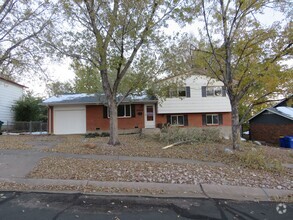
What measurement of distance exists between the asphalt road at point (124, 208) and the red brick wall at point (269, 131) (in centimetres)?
1900

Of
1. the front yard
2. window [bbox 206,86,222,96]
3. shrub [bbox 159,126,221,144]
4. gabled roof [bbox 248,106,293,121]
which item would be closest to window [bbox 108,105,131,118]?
window [bbox 206,86,222,96]

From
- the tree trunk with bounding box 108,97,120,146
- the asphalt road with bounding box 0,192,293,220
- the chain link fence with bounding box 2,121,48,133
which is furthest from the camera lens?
the chain link fence with bounding box 2,121,48,133

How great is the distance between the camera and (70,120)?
23188mm

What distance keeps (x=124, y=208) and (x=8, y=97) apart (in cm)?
2754

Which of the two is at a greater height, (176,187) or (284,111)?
(284,111)

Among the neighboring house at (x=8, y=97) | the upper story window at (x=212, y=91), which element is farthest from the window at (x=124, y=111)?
the neighboring house at (x=8, y=97)

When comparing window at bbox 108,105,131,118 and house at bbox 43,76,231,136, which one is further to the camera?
window at bbox 108,105,131,118

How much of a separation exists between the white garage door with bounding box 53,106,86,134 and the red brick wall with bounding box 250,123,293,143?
17.5 meters

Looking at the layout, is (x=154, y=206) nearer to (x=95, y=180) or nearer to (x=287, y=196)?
(x=95, y=180)

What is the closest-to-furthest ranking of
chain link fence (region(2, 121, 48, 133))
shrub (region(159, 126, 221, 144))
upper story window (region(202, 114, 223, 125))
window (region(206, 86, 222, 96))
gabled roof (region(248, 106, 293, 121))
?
1. shrub (region(159, 126, 221, 144))
2. gabled roof (region(248, 106, 293, 121))
3. window (region(206, 86, 222, 96))
4. upper story window (region(202, 114, 223, 125))
5. chain link fence (region(2, 121, 48, 133))

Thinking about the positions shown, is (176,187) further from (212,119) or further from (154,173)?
(212,119)

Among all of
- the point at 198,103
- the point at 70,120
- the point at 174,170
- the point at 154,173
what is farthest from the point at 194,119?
the point at 154,173

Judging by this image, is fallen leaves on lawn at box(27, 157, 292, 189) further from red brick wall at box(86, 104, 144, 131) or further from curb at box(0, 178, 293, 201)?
red brick wall at box(86, 104, 144, 131)

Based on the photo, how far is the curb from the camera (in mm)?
6344
